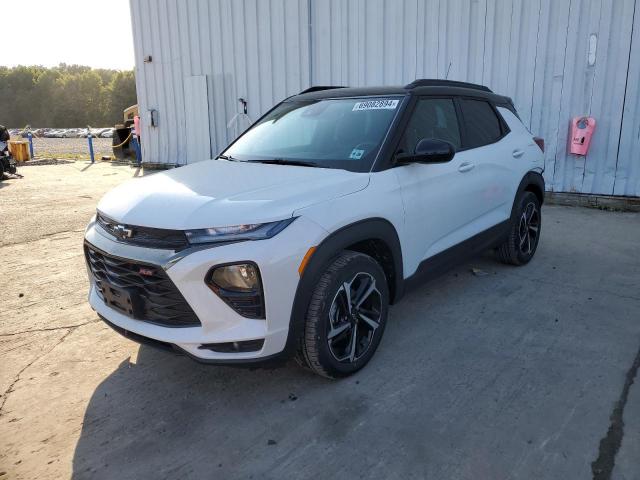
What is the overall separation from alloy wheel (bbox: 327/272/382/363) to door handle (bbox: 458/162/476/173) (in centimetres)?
134

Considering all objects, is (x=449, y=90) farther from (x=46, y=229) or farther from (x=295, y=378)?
(x=46, y=229)

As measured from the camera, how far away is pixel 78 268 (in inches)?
209

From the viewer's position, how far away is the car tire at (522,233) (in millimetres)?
5000

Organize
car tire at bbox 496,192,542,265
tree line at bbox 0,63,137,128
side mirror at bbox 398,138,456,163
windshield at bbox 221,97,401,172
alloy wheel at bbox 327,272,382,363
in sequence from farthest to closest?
tree line at bbox 0,63,137,128, car tire at bbox 496,192,542,265, windshield at bbox 221,97,401,172, side mirror at bbox 398,138,456,163, alloy wheel at bbox 327,272,382,363

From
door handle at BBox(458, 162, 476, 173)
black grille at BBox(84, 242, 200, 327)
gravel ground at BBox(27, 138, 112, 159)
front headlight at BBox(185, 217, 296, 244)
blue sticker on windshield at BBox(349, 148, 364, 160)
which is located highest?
blue sticker on windshield at BBox(349, 148, 364, 160)

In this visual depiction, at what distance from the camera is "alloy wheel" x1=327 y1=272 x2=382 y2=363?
9.76 ft

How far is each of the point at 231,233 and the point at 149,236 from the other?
488 millimetres

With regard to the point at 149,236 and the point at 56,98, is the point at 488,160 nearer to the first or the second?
the point at 149,236

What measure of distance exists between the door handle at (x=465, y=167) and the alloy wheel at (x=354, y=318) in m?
1.34

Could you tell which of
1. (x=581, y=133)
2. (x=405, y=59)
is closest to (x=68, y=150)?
(x=405, y=59)

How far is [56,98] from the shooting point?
71.2 m

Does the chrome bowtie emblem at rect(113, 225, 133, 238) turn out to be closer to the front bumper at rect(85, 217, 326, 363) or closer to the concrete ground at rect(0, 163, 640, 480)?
the front bumper at rect(85, 217, 326, 363)

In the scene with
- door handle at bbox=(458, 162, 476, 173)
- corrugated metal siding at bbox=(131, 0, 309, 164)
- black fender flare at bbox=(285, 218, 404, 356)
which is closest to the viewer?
black fender flare at bbox=(285, 218, 404, 356)

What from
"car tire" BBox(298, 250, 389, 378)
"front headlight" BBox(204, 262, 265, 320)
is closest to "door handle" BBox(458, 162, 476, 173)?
"car tire" BBox(298, 250, 389, 378)
